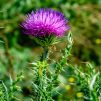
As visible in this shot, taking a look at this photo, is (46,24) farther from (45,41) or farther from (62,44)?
(62,44)

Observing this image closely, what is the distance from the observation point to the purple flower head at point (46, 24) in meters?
1.90

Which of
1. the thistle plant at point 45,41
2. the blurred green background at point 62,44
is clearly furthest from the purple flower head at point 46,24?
the blurred green background at point 62,44

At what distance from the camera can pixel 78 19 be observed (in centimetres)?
525

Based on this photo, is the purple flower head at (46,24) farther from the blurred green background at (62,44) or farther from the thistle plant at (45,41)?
the blurred green background at (62,44)

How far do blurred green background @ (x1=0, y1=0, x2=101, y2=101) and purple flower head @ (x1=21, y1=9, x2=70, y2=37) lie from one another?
2212 mm

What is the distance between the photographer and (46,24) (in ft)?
6.37

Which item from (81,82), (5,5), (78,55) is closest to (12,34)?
(5,5)

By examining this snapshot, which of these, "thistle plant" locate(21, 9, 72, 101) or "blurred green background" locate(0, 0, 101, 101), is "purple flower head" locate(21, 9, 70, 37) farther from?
"blurred green background" locate(0, 0, 101, 101)

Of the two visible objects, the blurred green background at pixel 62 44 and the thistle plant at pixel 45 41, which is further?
the blurred green background at pixel 62 44

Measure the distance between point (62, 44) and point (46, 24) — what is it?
9.96ft

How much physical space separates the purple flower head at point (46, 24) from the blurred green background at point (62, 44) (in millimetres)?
2212

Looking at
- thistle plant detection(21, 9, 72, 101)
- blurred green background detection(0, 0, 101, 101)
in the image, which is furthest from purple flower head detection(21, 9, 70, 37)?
blurred green background detection(0, 0, 101, 101)

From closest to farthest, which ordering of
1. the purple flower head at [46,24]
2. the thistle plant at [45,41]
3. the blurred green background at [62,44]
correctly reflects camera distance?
the thistle plant at [45,41], the purple flower head at [46,24], the blurred green background at [62,44]

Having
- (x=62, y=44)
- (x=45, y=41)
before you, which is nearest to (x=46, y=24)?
(x=45, y=41)
